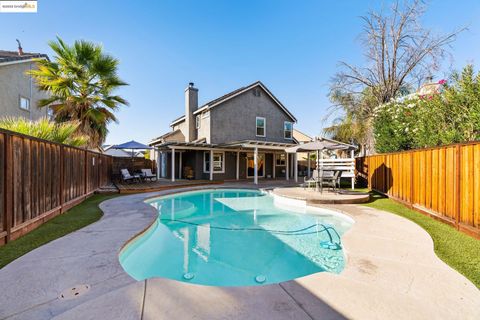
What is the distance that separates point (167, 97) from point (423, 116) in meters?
19.6

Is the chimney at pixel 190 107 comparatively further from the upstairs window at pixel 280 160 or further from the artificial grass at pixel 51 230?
the artificial grass at pixel 51 230

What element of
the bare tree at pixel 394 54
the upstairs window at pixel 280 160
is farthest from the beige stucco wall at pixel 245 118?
the bare tree at pixel 394 54

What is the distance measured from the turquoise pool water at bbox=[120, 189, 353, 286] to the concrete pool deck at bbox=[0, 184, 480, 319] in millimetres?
810

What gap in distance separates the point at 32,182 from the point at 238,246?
4.48 meters

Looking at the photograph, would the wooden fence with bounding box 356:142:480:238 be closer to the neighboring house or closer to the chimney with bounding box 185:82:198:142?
the chimney with bounding box 185:82:198:142

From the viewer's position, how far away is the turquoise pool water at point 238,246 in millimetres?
3867

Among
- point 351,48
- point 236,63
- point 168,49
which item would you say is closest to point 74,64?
point 168,49

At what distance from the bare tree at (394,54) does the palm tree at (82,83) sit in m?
16.1

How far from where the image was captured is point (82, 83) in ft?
36.6

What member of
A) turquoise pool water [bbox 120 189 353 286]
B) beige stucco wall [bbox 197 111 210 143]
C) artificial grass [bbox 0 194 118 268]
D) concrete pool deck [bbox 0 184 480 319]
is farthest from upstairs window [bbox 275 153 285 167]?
concrete pool deck [bbox 0 184 480 319]

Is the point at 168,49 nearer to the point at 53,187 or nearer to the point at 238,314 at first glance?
the point at 53,187

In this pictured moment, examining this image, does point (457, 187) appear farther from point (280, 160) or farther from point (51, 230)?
point (280, 160)

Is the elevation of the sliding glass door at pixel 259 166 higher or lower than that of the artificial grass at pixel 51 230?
higher

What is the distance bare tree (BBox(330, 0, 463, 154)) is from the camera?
15.9m
